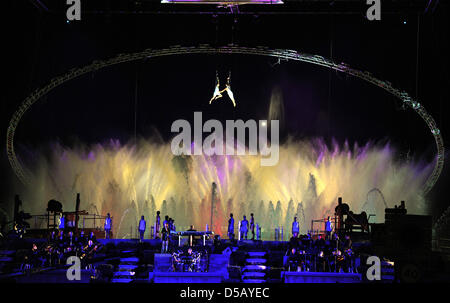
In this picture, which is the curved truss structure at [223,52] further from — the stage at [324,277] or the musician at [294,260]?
the stage at [324,277]

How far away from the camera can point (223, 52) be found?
89.7ft

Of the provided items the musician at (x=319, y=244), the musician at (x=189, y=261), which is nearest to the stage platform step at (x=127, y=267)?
the musician at (x=189, y=261)

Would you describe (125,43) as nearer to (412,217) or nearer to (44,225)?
(44,225)

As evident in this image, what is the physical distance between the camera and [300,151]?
29.6 meters

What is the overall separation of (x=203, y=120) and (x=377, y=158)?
926 cm

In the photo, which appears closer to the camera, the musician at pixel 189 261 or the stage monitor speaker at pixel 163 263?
the musician at pixel 189 261

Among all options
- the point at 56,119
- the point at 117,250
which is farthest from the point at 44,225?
the point at 117,250

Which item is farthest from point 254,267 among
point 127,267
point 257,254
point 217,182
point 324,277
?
point 217,182

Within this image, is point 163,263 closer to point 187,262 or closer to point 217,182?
point 187,262

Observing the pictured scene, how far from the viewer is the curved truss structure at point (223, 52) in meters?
25.7

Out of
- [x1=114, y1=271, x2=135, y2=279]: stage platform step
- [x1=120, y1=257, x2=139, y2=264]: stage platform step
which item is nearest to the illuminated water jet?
[x1=120, y1=257, x2=139, y2=264]: stage platform step

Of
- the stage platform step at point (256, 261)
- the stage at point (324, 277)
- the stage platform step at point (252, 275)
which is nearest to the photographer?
the stage at point (324, 277)

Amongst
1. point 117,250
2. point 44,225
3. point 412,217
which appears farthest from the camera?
point 44,225

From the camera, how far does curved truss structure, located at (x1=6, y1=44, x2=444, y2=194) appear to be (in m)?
25.7
